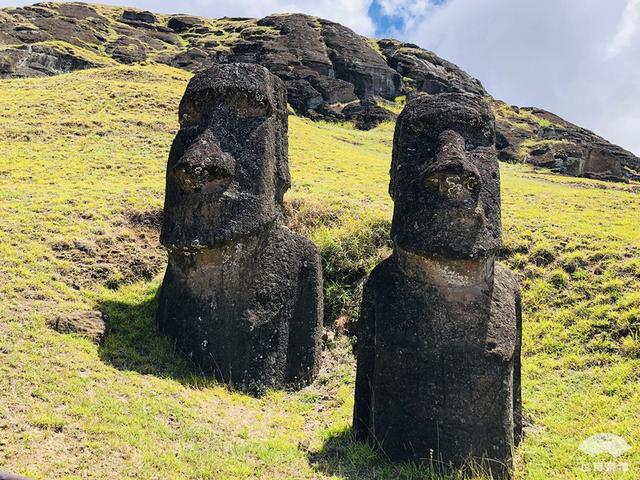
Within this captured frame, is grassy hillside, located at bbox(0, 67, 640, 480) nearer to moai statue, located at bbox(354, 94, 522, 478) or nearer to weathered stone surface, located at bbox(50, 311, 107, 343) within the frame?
weathered stone surface, located at bbox(50, 311, 107, 343)

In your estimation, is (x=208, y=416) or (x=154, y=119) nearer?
(x=208, y=416)

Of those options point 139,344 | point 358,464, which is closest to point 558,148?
point 139,344

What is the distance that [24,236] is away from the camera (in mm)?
9633

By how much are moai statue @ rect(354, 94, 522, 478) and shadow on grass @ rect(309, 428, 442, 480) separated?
10cm

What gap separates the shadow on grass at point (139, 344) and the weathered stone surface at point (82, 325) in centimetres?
13

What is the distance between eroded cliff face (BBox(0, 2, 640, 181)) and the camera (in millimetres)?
36688

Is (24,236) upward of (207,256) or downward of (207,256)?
downward

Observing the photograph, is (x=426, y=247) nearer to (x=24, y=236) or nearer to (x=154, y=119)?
(x=24, y=236)

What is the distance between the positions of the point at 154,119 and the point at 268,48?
34.6m

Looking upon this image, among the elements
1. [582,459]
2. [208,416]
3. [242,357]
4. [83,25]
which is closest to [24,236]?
[242,357]

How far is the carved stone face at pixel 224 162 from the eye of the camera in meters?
6.93

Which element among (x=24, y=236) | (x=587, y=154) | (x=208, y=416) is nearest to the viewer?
(x=208, y=416)

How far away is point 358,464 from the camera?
5.47m

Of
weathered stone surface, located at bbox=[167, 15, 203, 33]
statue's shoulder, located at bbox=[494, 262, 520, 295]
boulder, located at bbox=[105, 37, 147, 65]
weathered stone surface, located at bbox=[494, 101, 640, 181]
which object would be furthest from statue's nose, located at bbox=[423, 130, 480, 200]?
weathered stone surface, located at bbox=[167, 15, 203, 33]
